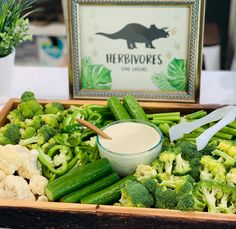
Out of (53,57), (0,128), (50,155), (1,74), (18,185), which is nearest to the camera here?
(18,185)

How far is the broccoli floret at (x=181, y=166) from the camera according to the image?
41.0 inches

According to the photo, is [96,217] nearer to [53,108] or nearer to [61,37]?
[53,108]

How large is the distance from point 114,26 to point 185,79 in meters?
0.26

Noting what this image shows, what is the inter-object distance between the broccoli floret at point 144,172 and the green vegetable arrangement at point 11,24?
1.91ft

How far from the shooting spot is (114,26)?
1.37m

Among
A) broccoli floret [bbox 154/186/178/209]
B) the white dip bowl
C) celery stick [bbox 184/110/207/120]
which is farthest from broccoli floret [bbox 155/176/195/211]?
celery stick [bbox 184/110/207/120]

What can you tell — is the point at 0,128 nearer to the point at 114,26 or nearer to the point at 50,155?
the point at 50,155

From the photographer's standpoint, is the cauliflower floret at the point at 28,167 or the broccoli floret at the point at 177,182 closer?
the broccoli floret at the point at 177,182

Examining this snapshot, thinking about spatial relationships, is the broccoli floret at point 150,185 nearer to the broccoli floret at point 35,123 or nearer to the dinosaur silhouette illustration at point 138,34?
the broccoli floret at point 35,123

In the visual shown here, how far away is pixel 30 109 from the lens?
132cm

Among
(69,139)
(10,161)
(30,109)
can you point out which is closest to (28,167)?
(10,161)

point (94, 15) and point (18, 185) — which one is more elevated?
point (94, 15)

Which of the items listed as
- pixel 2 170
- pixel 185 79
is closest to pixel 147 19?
pixel 185 79

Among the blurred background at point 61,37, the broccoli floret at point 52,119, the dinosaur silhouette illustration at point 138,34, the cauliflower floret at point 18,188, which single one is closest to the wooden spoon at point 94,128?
the broccoli floret at point 52,119
